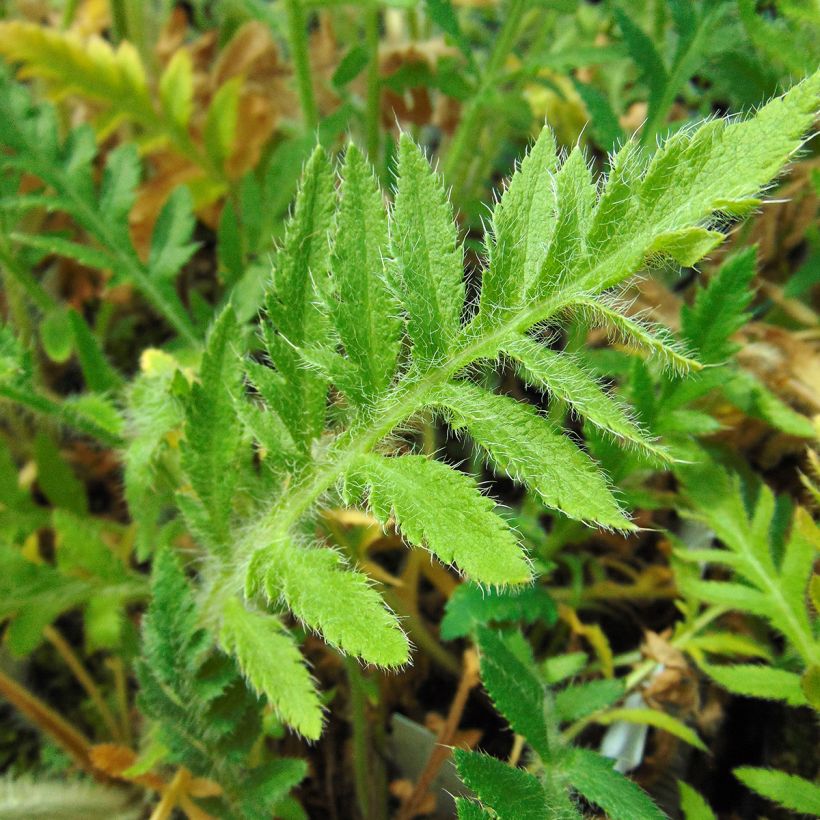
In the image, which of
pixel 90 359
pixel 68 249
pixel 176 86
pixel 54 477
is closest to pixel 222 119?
pixel 176 86

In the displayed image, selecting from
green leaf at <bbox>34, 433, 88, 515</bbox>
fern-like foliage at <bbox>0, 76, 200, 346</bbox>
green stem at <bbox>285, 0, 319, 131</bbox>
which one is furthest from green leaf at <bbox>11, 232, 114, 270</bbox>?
green stem at <bbox>285, 0, 319, 131</bbox>

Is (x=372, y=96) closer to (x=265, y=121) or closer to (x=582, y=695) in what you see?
(x=265, y=121)

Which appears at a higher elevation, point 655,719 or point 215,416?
point 215,416

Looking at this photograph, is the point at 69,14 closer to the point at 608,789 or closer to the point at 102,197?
the point at 102,197

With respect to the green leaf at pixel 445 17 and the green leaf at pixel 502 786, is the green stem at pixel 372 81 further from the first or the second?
the green leaf at pixel 502 786

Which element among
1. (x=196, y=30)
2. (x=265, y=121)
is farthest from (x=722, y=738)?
(x=196, y=30)

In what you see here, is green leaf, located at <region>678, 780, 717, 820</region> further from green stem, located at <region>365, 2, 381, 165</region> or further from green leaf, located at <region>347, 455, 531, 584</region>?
green stem, located at <region>365, 2, 381, 165</region>
